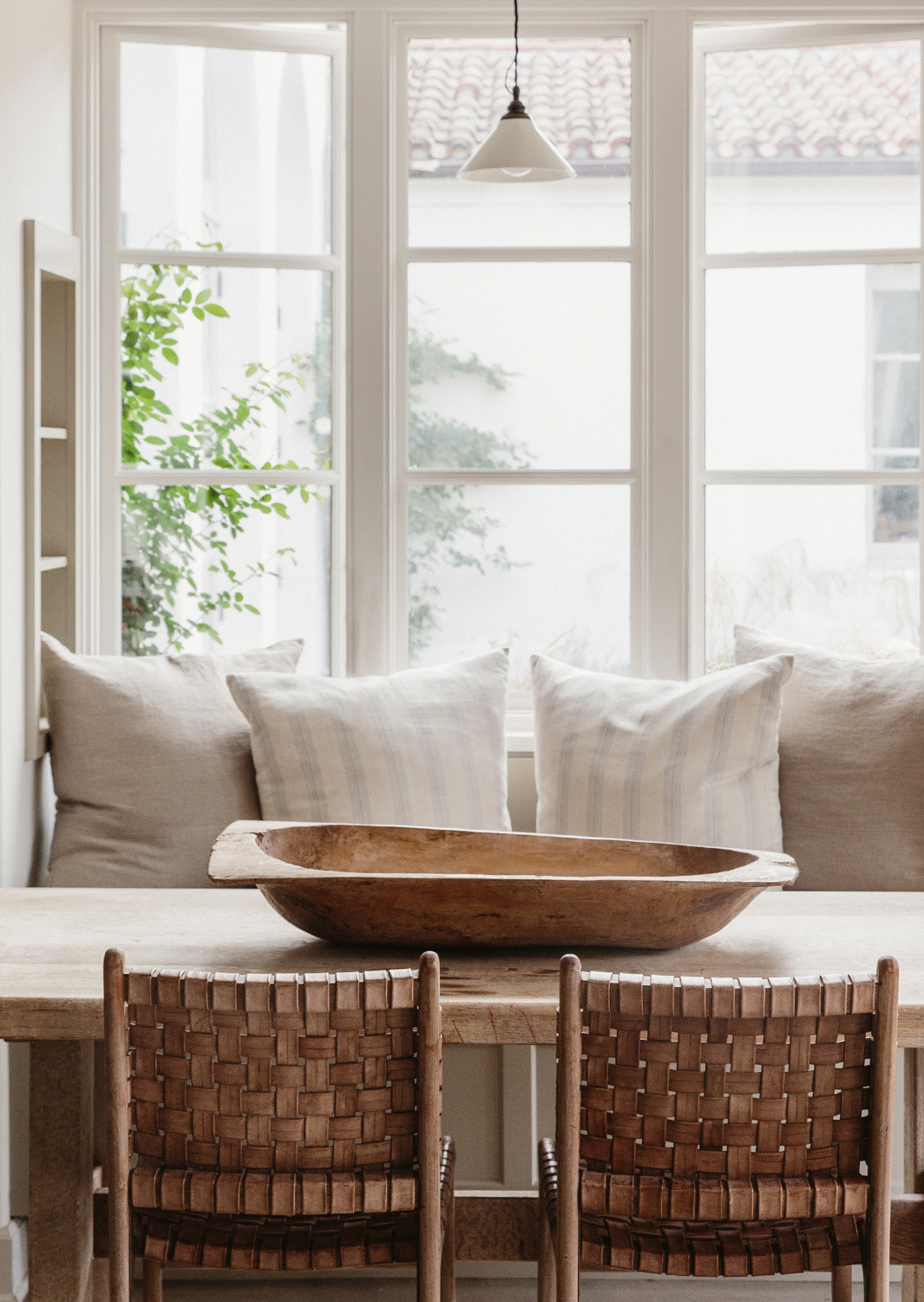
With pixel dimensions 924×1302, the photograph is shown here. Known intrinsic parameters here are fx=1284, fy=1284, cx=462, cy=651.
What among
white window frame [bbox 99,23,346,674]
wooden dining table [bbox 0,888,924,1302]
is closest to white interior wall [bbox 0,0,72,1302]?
white window frame [bbox 99,23,346,674]

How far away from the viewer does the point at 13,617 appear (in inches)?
105

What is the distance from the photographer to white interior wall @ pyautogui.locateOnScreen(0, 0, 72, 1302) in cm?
257

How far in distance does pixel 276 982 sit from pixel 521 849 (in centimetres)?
70

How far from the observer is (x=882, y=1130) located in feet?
4.68

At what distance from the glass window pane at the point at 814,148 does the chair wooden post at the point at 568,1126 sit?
2.21 metres

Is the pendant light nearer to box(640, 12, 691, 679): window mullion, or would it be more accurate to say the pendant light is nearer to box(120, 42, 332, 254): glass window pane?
box(640, 12, 691, 679): window mullion

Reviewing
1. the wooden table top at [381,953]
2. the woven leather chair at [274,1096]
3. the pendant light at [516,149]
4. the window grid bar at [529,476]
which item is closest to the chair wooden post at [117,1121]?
the woven leather chair at [274,1096]

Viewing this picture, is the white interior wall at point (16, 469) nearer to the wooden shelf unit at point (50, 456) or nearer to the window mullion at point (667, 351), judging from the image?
the wooden shelf unit at point (50, 456)

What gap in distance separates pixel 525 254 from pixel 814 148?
0.73 metres

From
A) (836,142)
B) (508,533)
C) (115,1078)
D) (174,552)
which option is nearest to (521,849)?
(115,1078)

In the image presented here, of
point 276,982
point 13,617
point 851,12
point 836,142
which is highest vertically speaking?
point 851,12

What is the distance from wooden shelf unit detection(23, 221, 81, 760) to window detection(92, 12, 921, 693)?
0.13 m

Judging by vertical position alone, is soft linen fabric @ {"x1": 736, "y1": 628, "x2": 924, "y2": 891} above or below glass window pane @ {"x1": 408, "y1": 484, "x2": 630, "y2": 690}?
below

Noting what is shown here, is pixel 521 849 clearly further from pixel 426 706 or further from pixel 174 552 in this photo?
pixel 174 552
